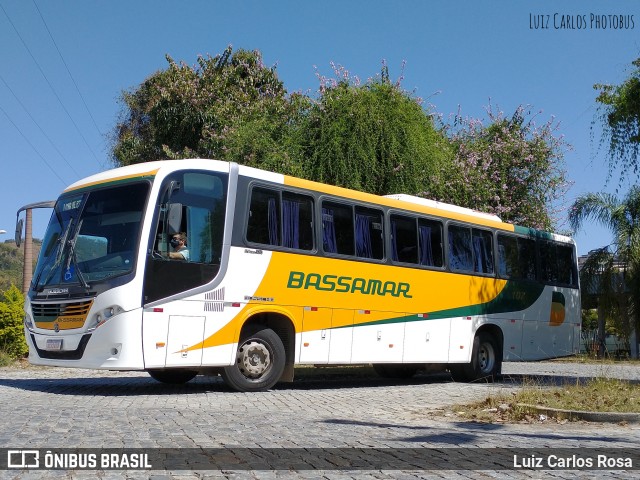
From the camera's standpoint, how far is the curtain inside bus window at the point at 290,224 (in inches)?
554

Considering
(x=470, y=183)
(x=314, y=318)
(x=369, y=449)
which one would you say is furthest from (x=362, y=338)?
(x=470, y=183)

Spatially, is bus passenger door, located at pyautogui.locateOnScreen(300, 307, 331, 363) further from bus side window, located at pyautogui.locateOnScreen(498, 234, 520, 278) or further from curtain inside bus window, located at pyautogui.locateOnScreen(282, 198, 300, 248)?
bus side window, located at pyautogui.locateOnScreen(498, 234, 520, 278)

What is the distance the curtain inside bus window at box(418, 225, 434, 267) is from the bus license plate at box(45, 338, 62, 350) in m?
7.38

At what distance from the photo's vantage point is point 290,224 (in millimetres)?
14172

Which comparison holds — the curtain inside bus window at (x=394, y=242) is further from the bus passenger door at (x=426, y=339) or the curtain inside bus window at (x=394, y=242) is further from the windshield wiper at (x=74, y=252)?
the windshield wiper at (x=74, y=252)

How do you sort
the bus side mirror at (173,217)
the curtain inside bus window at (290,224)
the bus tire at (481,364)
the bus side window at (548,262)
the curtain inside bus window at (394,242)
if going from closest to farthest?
the bus side mirror at (173,217), the curtain inside bus window at (290,224), the curtain inside bus window at (394,242), the bus tire at (481,364), the bus side window at (548,262)

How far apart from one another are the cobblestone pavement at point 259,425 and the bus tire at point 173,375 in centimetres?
19

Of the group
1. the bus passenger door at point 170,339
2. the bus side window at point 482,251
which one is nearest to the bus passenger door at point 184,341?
the bus passenger door at point 170,339

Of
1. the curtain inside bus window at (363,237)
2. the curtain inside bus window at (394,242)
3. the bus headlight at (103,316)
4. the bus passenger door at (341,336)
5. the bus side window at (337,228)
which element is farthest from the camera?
the curtain inside bus window at (394,242)

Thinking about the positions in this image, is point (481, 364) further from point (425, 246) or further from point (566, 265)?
point (566, 265)

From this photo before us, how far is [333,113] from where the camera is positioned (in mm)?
24141

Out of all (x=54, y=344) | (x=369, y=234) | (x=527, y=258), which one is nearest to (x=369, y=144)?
(x=527, y=258)

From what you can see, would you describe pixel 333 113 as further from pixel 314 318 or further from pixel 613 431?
pixel 613 431

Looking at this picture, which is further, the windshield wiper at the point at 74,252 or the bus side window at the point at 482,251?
the bus side window at the point at 482,251
